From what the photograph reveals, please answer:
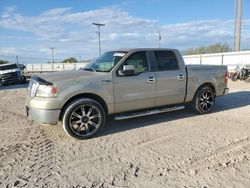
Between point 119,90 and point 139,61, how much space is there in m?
0.97

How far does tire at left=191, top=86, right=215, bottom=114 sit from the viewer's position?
7.59 meters

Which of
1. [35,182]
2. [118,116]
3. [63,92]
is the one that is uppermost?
[63,92]

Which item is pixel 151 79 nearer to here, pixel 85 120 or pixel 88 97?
pixel 88 97

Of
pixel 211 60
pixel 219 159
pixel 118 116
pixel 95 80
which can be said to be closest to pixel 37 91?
pixel 95 80

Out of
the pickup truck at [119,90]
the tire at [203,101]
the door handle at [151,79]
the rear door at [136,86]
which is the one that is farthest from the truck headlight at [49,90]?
the tire at [203,101]

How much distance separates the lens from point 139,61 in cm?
657

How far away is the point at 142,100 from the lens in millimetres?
6480

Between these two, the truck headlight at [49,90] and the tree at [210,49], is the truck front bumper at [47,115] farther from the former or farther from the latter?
the tree at [210,49]

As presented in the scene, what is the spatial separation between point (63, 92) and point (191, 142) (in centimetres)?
275

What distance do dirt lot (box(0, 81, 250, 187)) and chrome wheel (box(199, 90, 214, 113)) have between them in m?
0.53

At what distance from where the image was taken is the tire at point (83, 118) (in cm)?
554

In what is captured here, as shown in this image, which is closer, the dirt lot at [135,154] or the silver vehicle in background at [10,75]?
the dirt lot at [135,154]

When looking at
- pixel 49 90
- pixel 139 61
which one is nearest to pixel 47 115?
pixel 49 90

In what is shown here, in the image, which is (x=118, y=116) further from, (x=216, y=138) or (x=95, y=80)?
(x=216, y=138)
